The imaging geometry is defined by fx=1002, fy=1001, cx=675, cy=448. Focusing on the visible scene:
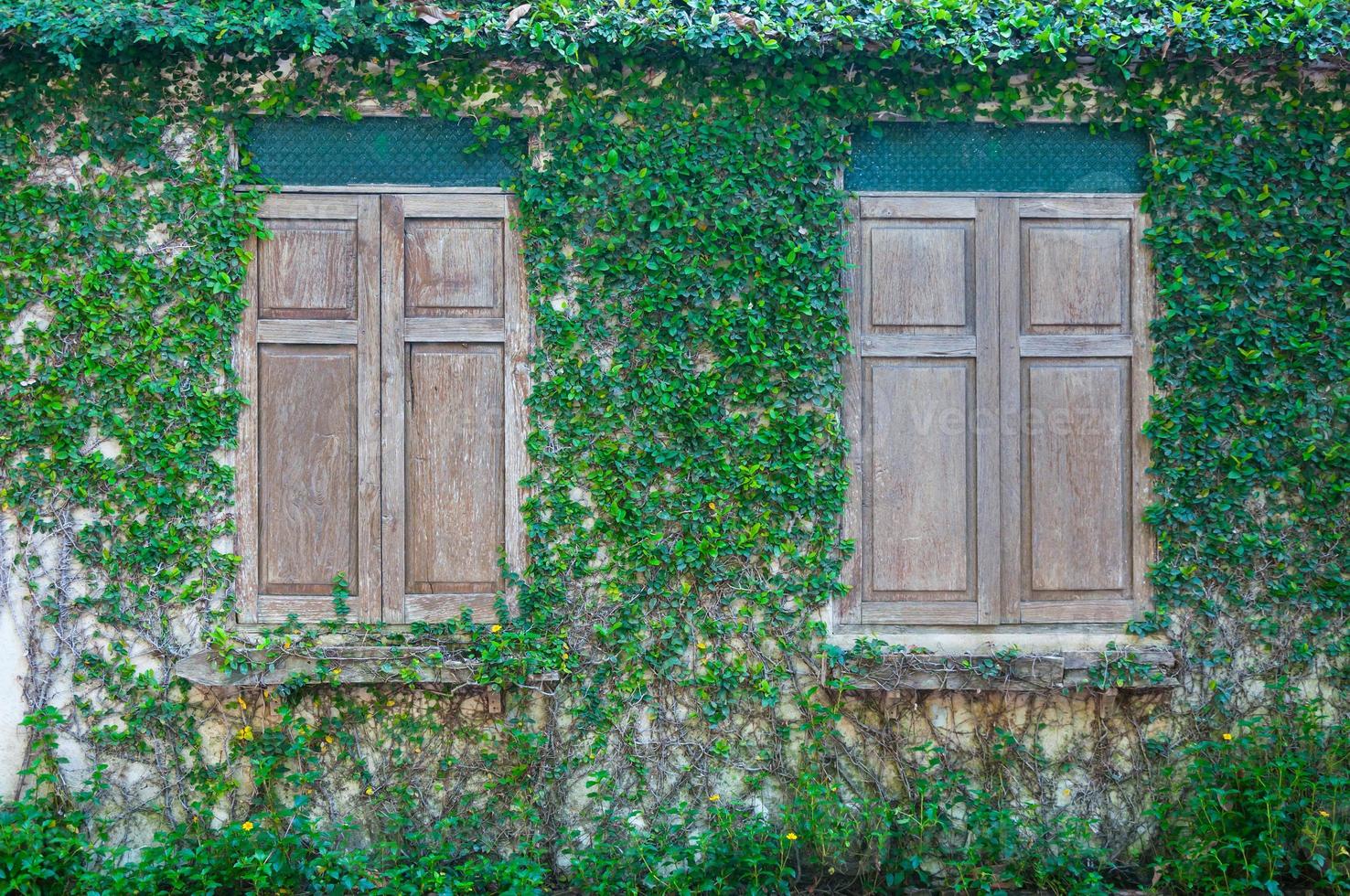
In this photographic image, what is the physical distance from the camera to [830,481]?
4125mm

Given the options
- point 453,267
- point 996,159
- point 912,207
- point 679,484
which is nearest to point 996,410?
point 912,207

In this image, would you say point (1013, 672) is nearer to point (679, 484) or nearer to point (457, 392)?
point (679, 484)

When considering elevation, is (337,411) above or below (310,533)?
above

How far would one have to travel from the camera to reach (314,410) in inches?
163

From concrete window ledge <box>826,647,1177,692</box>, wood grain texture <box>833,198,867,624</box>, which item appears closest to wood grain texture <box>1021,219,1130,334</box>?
wood grain texture <box>833,198,867,624</box>

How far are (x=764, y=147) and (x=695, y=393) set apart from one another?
1.05m

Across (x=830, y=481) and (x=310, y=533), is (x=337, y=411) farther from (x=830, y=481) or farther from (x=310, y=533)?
(x=830, y=481)

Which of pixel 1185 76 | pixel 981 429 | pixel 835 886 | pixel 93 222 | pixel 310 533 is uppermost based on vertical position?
pixel 1185 76

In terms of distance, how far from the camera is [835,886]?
4.02 metres

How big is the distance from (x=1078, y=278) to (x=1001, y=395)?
0.60 m

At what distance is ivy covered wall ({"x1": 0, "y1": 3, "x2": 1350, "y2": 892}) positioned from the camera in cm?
401

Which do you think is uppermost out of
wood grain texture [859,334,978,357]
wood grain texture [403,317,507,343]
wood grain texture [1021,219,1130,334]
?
wood grain texture [1021,219,1130,334]

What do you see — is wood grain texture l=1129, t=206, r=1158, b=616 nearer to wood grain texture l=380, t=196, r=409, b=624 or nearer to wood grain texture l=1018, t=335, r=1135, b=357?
wood grain texture l=1018, t=335, r=1135, b=357

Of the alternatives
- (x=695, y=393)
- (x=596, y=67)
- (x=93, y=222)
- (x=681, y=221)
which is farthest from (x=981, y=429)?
(x=93, y=222)
